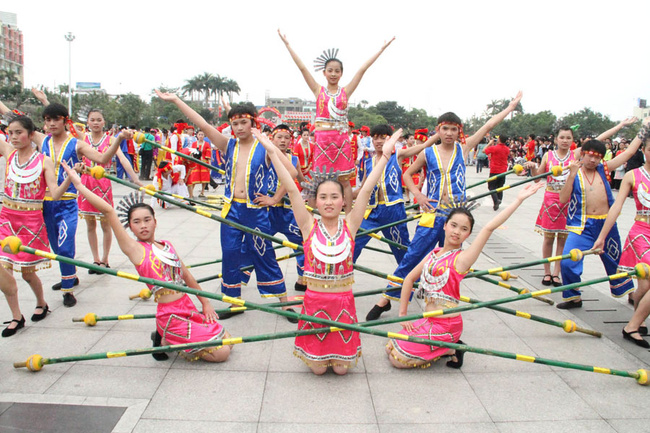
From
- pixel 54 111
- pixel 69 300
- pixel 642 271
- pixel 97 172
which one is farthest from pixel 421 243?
pixel 54 111

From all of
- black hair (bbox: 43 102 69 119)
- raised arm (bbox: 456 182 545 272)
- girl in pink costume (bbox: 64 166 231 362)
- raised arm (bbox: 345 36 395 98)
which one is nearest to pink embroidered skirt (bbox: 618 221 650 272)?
raised arm (bbox: 456 182 545 272)

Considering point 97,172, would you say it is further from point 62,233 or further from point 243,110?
point 62,233

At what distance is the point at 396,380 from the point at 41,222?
3602 millimetres

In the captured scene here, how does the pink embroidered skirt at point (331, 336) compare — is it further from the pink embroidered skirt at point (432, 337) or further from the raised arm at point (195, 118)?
the raised arm at point (195, 118)

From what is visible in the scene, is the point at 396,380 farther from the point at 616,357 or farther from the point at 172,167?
the point at 172,167

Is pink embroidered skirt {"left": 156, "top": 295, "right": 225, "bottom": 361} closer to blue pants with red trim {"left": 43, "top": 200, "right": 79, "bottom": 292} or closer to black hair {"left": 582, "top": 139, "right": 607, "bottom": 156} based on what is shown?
blue pants with red trim {"left": 43, "top": 200, "right": 79, "bottom": 292}

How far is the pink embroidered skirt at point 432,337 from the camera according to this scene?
3695 mm

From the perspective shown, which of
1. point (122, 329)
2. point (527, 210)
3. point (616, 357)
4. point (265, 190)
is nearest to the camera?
point (616, 357)

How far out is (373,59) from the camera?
5.18m

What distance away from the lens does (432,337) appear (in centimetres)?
373

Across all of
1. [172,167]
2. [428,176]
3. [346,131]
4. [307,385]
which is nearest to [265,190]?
[346,131]

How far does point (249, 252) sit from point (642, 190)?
3739mm

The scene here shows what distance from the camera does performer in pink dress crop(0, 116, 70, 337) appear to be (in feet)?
14.4

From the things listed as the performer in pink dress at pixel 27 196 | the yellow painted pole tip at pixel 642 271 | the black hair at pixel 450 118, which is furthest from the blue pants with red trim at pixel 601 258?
the performer in pink dress at pixel 27 196
